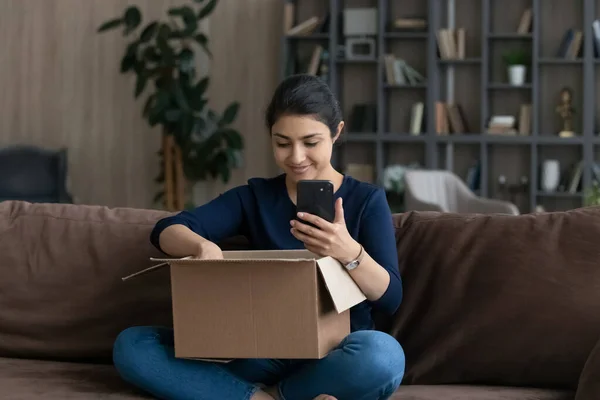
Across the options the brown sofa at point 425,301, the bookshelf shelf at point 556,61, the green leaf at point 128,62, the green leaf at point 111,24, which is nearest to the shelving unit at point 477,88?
the bookshelf shelf at point 556,61

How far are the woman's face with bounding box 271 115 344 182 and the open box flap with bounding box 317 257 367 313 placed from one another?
29 cm

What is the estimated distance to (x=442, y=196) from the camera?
5922 millimetres

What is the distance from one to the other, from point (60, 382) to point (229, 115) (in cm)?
455

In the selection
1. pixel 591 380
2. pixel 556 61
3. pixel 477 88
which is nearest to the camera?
pixel 591 380

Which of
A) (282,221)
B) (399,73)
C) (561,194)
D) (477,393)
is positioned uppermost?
(399,73)

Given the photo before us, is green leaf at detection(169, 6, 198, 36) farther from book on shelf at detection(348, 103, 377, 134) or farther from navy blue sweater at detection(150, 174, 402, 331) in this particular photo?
navy blue sweater at detection(150, 174, 402, 331)

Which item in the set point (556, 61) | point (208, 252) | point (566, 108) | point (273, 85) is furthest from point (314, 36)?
point (208, 252)

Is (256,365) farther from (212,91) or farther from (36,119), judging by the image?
(36,119)

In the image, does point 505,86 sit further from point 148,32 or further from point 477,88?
point 148,32

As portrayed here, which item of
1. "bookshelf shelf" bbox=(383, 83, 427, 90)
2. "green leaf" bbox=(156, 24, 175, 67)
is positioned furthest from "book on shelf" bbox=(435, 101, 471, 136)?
"green leaf" bbox=(156, 24, 175, 67)

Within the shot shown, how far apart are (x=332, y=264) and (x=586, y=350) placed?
57 cm

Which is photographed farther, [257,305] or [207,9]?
[207,9]

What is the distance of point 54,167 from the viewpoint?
273 inches

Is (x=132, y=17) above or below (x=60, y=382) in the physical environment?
above
